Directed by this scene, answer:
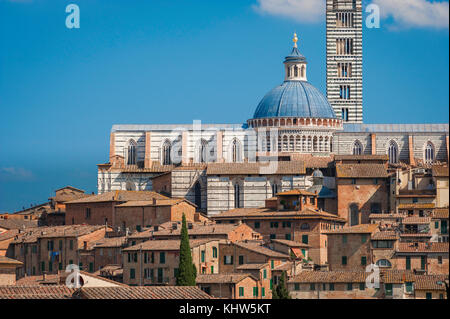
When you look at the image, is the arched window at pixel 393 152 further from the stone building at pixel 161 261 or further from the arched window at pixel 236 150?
the stone building at pixel 161 261

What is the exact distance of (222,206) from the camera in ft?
254

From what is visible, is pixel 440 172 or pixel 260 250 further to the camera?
pixel 440 172

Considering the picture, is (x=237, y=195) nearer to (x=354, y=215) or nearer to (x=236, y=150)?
(x=354, y=215)

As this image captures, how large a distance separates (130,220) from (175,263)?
15492 mm

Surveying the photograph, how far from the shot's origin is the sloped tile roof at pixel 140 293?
96.5 feet

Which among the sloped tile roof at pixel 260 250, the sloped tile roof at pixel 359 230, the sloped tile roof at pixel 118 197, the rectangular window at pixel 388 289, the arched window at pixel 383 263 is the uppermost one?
the sloped tile roof at pixel 118 197

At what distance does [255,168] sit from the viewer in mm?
77625

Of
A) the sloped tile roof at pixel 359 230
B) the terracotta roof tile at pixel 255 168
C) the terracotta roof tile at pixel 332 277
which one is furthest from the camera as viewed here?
the terracotta roof tile at pixel 255 168

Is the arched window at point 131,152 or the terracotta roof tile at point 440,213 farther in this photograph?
the arched window at point 131,152

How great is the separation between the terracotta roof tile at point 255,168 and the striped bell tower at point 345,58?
21.1 m

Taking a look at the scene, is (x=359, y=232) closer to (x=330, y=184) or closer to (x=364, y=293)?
(x=364, y=293)

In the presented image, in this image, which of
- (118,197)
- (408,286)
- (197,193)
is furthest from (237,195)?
(408,286)

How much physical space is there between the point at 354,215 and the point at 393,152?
17.4 meters

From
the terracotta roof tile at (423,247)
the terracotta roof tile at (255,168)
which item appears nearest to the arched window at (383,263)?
the terracotta roof tile at (423,247)
